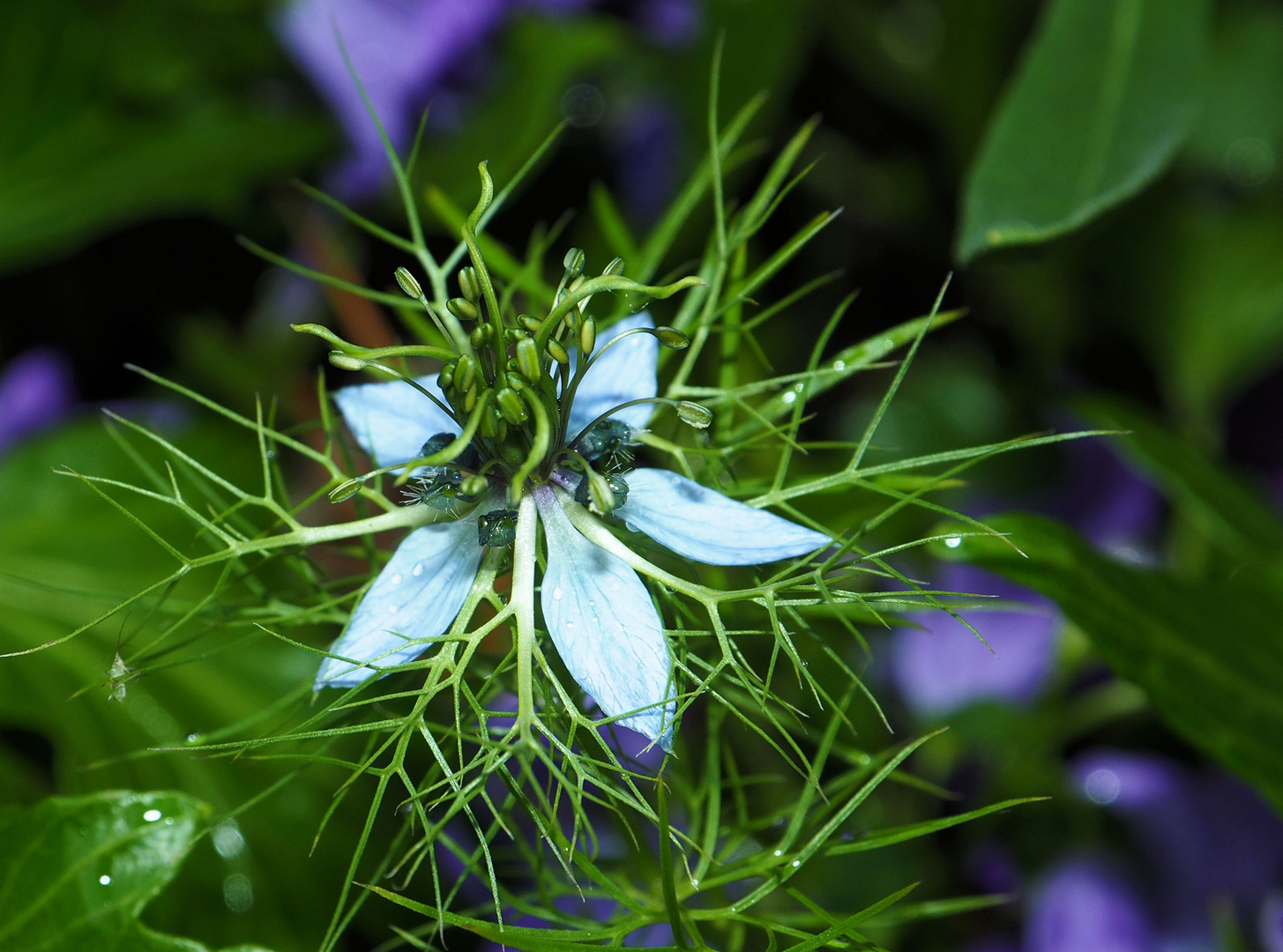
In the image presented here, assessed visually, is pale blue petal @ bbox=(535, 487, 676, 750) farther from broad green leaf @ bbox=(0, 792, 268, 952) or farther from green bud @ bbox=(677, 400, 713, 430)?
broad green leaf @ bbox=(0, 792, 268, 952)

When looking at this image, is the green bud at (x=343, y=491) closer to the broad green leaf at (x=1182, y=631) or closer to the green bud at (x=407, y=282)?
the green bud at (x=407, y=282)

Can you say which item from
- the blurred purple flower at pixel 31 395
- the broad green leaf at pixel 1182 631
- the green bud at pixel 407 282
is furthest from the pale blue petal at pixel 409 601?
the blurred purple flower at pixel 31 395

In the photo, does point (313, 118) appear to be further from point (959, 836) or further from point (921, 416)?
point (959, 836)

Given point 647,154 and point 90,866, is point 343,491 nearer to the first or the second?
point 90,866

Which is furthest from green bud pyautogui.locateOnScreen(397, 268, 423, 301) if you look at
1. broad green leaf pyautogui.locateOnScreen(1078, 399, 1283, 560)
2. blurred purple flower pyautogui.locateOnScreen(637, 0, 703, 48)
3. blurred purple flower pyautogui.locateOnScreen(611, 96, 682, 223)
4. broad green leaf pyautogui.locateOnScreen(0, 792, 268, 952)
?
blurred purple flower pyautogui.locateOnScreen(637, 0, 703, 48)

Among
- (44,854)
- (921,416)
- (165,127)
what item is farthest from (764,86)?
(44,854)
